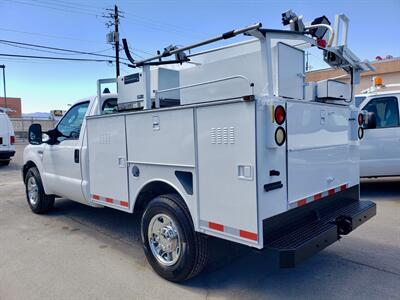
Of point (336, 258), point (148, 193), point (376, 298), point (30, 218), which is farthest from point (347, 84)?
point (30, 218)

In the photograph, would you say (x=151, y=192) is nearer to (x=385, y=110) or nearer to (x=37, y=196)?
(x=37, y=196)

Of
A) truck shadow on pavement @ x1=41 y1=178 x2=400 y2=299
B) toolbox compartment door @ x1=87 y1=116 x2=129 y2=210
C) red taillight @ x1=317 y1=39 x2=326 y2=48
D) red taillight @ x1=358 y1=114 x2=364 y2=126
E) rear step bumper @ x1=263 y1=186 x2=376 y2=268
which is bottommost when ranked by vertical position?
truck shadow on pavement @ x1=41 y1=178 x2=400 y2=299

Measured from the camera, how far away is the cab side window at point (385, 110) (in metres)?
7.28


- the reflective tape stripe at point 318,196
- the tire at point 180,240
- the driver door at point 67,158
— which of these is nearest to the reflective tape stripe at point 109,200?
the driver door at point 67,158

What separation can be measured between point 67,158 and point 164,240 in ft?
7.94

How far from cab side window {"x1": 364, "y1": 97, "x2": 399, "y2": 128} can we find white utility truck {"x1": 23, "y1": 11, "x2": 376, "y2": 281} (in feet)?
11.4

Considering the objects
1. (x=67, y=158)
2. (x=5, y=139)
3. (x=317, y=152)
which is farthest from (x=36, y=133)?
(x=5, y=139)

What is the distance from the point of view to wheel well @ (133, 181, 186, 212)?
12.3 ft

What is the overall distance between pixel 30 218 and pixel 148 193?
3352 mm

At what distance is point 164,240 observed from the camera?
11.9 ft

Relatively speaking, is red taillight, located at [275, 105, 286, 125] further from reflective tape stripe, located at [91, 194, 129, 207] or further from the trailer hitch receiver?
reflective tape stripe, located at [91, 194, 129, 207]

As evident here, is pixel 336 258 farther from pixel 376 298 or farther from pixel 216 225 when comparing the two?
pixel 216 225

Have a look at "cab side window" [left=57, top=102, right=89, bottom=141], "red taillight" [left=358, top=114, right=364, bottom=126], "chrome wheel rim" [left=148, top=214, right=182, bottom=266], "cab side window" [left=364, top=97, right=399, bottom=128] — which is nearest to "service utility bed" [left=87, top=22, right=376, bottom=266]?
"red taillight" [left=358, top=114, right=364, bottom=126]

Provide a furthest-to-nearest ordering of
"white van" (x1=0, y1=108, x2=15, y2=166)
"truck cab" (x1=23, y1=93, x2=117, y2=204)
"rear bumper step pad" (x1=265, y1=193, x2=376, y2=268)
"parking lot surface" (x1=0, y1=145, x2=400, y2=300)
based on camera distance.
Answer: "white van" (x1=0, y1=108, x2=15, y2=166) < "truck cab" (x1=23, y1=93, x2=117, y2=204) < "parking lot surface" (x1=0, y1=145, x2=400, y2=300) < "rear bumper step pad" (x1=265, y1=193, x2=376, y2=268)
